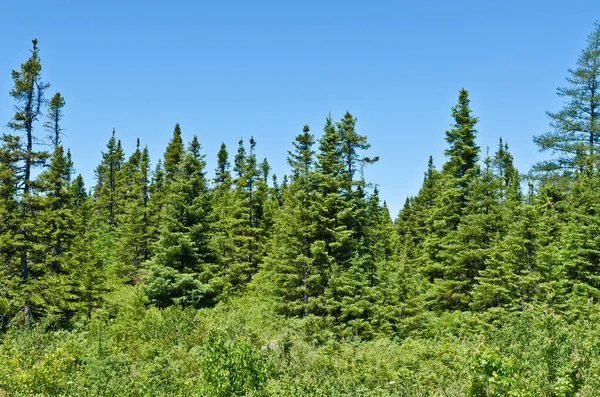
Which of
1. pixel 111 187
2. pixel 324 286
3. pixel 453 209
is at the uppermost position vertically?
pixel 111 187

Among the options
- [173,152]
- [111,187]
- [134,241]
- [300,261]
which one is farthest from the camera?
[111,187]

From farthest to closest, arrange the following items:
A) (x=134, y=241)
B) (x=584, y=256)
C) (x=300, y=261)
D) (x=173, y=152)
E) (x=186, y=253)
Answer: (x=173, y=152), (x=134, y=241), (x=186, y=253), (x=300, y=261), (x=584, y=256)

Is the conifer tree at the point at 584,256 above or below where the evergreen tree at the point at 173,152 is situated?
below

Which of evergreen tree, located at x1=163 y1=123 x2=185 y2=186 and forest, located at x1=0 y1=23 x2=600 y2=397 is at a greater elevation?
evergreen tree, located at x1=163 y1=123 x2=185 y2=186

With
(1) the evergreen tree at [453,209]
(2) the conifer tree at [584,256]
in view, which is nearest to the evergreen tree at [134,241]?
(1) the evergreen tree at [453,209]

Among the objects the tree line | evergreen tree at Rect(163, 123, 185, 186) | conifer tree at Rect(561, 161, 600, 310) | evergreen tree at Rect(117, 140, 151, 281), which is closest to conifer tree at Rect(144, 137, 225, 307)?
the tree line

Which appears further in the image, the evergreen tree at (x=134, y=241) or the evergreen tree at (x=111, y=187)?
the evergreen tree at (x=111, y=187)

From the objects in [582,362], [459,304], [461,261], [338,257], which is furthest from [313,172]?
[582,362]

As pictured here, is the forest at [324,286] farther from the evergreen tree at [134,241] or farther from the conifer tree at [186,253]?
the evergreen tree at [134,241]

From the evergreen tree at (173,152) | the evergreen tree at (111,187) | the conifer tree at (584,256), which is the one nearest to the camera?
the conifer tree at (584,256)

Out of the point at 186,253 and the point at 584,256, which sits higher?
the point at 186,253

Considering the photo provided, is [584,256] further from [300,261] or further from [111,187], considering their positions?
[111,187]

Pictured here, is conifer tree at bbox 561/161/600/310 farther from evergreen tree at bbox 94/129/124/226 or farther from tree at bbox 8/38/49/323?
evergreen tree at bbox 94/129/124/226

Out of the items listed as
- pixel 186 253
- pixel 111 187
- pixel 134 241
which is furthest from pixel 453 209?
pixel 111 187
